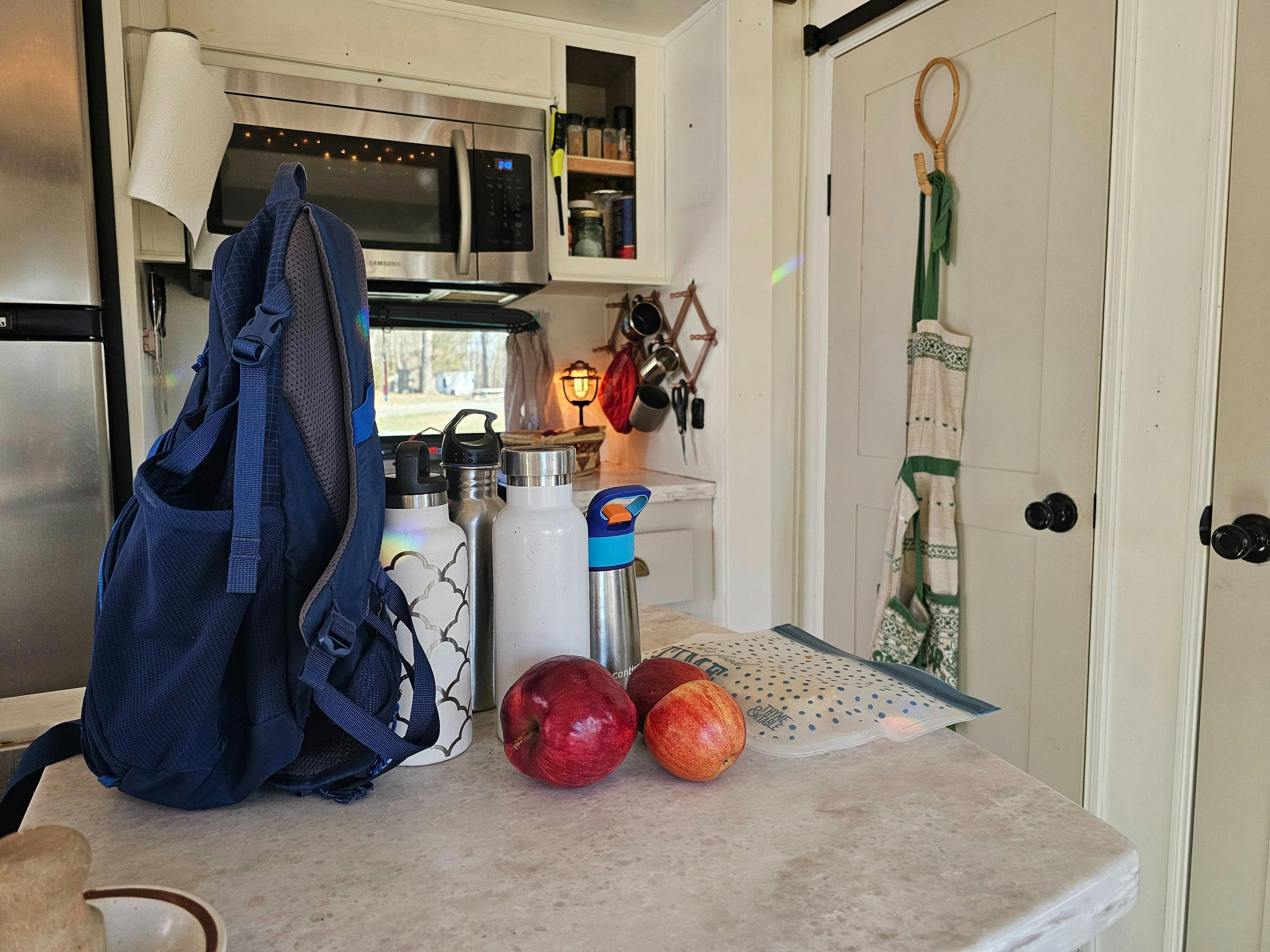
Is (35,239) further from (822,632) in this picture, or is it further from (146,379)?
(822,632)

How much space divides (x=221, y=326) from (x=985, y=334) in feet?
5.15

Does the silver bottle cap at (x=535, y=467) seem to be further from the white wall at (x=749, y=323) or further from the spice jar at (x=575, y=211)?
the spice jar at (x=575, y=211)

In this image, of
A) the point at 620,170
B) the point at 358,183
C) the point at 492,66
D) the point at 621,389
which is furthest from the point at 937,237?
the point at 358,183

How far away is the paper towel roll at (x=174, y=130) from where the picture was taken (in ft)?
5.53

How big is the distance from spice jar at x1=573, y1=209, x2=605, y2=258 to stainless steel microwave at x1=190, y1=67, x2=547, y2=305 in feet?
0.49

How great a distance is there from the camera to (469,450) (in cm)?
79

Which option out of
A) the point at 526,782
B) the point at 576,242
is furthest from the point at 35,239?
the point at 526,782

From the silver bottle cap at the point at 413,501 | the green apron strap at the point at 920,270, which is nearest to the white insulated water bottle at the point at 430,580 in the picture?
the silver bottle cap at the point at 413,501

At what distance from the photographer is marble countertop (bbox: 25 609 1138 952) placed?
1.59 ft

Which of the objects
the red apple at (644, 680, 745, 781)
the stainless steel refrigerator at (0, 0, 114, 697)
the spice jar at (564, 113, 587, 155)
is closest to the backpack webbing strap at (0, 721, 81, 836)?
the red apple at (644, 680, 745, 781)

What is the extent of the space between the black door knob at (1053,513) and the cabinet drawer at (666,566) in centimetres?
84

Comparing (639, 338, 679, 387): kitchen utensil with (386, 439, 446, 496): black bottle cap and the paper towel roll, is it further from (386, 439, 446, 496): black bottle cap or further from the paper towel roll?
(386, 439, 446, 496): black bottle cap

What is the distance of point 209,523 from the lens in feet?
1.88

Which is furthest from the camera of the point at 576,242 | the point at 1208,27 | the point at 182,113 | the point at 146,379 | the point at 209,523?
the point at 576,242
